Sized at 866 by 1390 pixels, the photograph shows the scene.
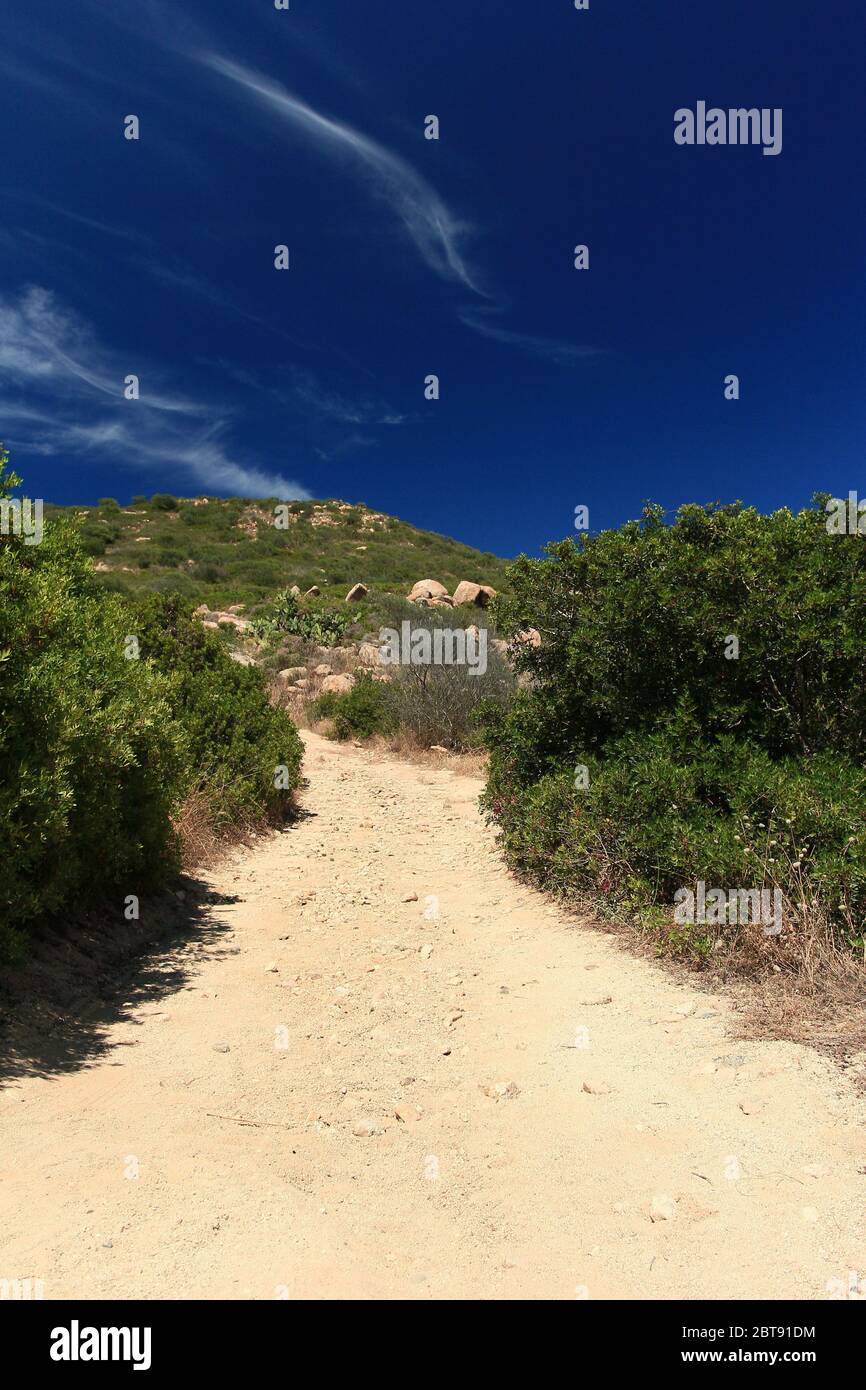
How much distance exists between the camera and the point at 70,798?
3996 millimetres

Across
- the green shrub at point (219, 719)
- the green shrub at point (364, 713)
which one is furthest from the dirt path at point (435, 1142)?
the green shrub at point (364, 713)

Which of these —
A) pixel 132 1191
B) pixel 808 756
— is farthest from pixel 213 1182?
pixel 808 756

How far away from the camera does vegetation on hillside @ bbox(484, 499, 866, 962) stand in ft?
13.9

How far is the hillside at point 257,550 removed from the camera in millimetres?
35484

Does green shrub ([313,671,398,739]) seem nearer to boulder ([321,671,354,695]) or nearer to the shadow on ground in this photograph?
boulder ([321,671,354,695])

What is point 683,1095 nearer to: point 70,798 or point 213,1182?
point 213,1182

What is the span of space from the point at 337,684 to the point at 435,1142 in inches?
582

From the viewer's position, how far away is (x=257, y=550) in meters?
44.1

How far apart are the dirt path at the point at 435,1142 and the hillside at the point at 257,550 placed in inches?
1050

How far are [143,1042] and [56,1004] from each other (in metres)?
0.60

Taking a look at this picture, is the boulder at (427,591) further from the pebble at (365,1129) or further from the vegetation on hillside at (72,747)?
the pebble at (365,1129)

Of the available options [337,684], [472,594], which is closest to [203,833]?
[337,684]

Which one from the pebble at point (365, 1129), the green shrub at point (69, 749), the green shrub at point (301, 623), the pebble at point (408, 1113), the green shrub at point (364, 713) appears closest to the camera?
the pebble at point (365, 1129)

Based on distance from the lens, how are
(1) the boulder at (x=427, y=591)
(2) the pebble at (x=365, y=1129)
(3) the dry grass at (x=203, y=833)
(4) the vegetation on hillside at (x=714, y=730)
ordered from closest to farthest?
(2) the pebble at (x=365, y=1129) < (4) the vegetation on hillside at (x=714, y=730) < (3) the dry grass at (x=203, y=833) < (1) the boulder at (x=427, y=591)
